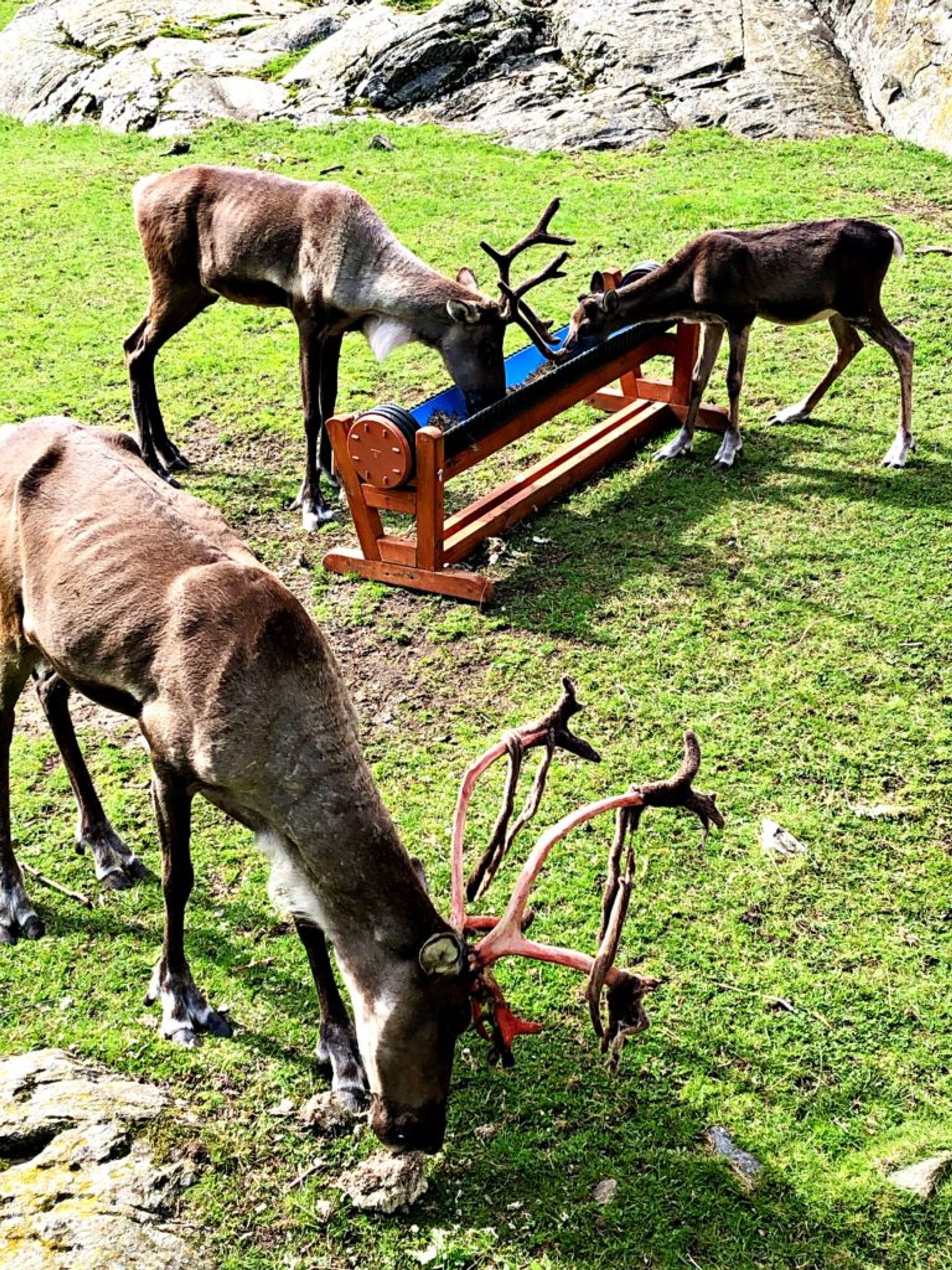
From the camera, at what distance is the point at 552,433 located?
9250 millimetres

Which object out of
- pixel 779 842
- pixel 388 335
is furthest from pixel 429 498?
pixel 779 842

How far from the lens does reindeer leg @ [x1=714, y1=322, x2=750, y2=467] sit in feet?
27.6

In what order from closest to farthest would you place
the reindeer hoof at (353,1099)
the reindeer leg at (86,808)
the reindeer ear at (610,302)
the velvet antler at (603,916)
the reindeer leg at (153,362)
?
the velvet antler at (603,916) → the reindeer hoof at (353,1099) → the reindeer leg at (86,808) → the reindeer ear at (610,302) → the reindeer leg at (153,362)

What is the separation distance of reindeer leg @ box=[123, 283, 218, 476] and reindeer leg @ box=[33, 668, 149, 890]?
366 centimetres

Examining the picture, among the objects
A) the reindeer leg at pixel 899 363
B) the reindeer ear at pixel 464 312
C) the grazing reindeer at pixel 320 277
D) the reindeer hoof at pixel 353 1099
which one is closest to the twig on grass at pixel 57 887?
the reindeer hoof at pixel 353 1099

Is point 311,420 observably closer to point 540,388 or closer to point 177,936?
point 540,388

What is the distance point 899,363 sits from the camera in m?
8.28

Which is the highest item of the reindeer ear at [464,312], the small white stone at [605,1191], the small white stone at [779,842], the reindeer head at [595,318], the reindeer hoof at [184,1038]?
the reindeer ear at [464,312]

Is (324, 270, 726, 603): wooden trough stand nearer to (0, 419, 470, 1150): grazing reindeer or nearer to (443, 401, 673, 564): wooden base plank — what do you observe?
(443, 401, 673, 564): wooden base plank

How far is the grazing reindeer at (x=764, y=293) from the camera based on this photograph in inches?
323

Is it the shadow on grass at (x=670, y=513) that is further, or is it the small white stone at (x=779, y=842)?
the shadow on grass at (x=670, y=513)

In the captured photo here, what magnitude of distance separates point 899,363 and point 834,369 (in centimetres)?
64

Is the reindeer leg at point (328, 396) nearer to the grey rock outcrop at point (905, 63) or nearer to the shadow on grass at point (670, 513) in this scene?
the shadow on grass at point (670, 513)

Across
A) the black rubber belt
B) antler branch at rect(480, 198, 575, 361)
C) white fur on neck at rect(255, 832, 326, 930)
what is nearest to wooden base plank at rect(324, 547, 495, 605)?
the black rubber belt
